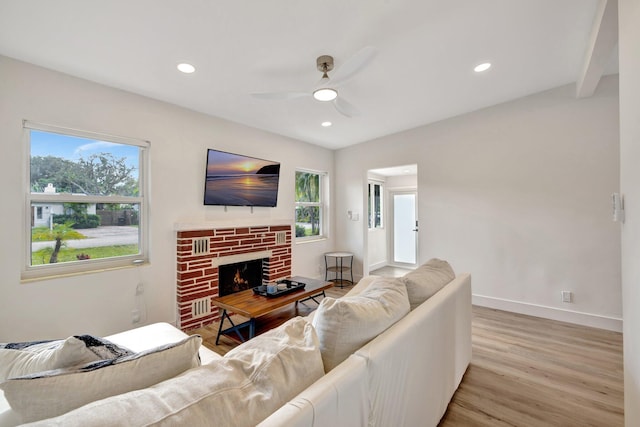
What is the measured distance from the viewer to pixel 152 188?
2.87 metres

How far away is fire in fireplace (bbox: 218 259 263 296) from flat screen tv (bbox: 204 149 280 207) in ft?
2.74

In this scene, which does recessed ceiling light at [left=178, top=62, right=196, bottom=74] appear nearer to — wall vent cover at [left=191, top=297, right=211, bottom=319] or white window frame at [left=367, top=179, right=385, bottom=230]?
wall vent cover at [left=191, top=297, right=211, bottom=319]

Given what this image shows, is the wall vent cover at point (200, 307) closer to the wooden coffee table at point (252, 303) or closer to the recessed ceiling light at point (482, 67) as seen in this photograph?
the wooden coffee table at point (252, 303)

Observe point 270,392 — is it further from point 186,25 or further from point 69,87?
point 69,87

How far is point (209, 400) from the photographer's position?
0.68 metres

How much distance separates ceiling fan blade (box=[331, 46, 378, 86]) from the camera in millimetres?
1751

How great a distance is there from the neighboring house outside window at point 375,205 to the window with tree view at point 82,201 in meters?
4.34

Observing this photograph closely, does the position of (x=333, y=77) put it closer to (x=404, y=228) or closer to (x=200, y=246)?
(x=200, y=246)

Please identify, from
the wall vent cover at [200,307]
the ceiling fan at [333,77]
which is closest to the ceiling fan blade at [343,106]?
the ceiling fan at [333,77]

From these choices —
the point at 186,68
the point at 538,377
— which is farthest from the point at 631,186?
the point at 186,68


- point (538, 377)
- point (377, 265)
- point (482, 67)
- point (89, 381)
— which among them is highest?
point (482, 67)

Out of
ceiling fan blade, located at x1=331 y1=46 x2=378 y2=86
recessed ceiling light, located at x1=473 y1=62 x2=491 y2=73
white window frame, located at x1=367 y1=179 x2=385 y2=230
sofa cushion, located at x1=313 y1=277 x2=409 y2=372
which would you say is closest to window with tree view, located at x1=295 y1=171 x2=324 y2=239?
white window frame, located at x1=367 y1=179 x2=385 y2=230

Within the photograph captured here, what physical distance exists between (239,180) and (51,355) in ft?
9.49

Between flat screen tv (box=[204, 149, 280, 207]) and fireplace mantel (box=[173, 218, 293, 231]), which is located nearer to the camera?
fireplace mantel (box=[173, 218, 293, 231])
